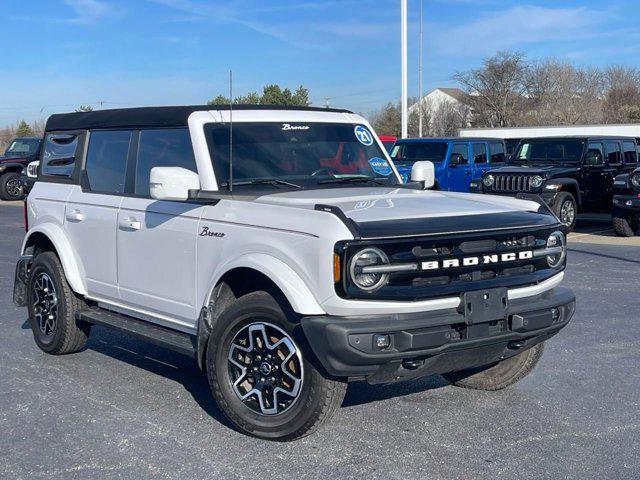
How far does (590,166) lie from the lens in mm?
15977

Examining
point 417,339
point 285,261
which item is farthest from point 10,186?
point 417,339

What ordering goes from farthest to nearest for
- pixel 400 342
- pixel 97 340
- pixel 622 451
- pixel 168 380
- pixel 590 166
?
pixel 590 166 → pixel 97 340 → pixel 168 380 → pixel 622 451 → pixel 400 342

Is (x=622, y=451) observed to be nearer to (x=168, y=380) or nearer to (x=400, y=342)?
(x=400, y=342)

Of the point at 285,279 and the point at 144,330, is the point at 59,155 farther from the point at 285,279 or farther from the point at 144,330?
the point at 285,279

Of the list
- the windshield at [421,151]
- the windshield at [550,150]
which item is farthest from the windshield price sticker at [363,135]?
the windshield at [421,151]

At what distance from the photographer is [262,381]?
15.2 ft

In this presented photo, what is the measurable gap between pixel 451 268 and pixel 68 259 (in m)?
3.25

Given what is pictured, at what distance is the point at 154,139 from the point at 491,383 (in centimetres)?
285

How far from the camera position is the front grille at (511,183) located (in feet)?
49.8

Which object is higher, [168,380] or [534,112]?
[534,112]

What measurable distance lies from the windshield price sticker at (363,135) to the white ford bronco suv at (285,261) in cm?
2

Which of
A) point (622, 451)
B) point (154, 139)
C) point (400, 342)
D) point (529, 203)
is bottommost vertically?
point (622, 451)

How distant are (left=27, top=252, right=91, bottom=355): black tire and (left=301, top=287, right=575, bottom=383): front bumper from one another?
2823mm

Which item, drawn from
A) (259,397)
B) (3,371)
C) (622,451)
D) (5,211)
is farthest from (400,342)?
(5,211)
